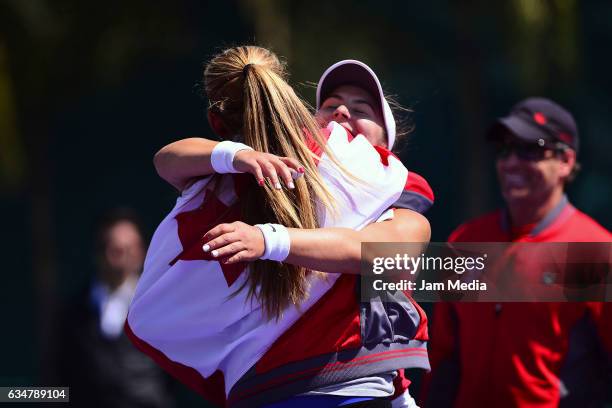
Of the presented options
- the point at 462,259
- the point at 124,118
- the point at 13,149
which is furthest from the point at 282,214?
the point at 124,118

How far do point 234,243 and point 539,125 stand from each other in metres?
2.44

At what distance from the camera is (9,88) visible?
33.1ft

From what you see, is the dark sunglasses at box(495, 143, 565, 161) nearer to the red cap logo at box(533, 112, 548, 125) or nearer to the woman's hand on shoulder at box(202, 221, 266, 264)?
the red cap logo at box(533, 112, 548, 125)

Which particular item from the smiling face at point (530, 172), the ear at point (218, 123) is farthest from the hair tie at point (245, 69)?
the smiling face at point (530, 172)

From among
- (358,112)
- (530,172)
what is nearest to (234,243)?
(358,112)

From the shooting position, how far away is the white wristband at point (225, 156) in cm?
283

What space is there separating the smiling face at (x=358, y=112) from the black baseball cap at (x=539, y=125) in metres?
1.58

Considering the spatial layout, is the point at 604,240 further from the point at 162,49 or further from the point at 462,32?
the point at 162,49

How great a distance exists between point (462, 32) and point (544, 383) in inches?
255

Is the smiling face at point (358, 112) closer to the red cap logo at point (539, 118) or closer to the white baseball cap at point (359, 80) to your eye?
the white baseball cap at point (359, 80)

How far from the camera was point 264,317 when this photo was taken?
9.55ft

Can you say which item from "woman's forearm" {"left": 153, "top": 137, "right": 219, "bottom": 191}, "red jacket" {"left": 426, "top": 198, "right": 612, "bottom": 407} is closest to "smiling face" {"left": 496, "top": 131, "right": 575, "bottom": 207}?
"red jacket" {"left": 426, "top": 198, "right": 612, "bottom": 407}

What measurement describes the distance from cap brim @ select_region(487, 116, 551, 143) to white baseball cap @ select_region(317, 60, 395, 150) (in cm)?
154

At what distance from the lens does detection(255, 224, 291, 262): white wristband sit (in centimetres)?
271
